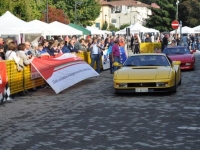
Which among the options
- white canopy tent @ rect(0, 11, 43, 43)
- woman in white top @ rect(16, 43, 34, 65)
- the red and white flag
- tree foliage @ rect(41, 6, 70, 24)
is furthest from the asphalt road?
tree foliage @ rect(41, 6, 70, 24)

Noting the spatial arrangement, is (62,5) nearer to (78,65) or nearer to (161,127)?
(78,65)

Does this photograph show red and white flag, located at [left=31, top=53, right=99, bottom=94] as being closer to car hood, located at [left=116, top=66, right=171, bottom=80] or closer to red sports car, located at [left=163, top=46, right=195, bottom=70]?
car hood, located at [left=116, top=66, right=171, bottom=80]

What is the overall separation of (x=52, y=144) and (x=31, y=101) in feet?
19.8

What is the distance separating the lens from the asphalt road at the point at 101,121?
8.14 metres

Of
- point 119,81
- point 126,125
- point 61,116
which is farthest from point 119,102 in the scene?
point 126,125

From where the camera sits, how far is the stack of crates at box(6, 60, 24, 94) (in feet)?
47.7

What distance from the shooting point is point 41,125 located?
10.0 m

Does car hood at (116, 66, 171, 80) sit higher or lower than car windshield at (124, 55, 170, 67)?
lower

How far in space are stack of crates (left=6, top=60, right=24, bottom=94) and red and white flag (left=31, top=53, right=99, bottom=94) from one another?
0.72m

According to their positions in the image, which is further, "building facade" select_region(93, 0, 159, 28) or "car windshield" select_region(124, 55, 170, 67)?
"building facade" select_region(93, 0, 159, 28)

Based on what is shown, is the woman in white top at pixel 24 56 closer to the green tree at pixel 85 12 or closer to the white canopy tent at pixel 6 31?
the white canopy tent at pixel 6 31

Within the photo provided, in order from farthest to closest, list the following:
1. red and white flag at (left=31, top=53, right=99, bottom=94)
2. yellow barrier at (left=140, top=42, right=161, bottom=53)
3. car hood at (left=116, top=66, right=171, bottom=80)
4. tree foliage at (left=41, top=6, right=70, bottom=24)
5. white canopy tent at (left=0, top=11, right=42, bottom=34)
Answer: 1. tree foliage at (left=41, top=6, right=70, bottom=24)
2. yellow barrier at (left=140, top=42, right=161, bottom=53)
3. white canopy tent at (left=0, top=11, right=42, bottom=34)
4. red and white flag at (left=31, top=53, right=99, bottom=94)
5. car hood at (left=116, top=66, right=171, bottom=80)

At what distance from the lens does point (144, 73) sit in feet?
47.1

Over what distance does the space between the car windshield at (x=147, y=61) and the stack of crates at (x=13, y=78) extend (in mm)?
3470
